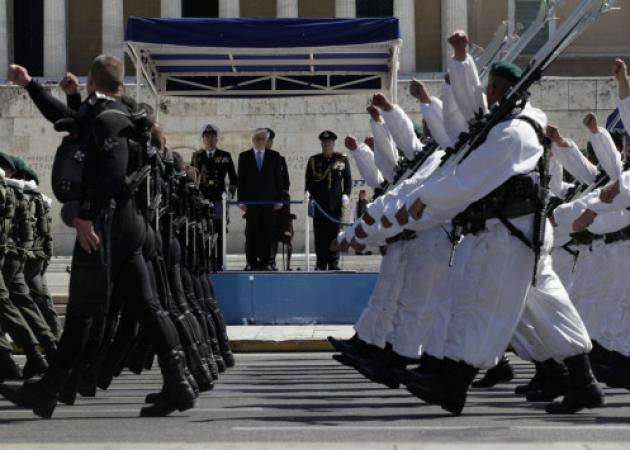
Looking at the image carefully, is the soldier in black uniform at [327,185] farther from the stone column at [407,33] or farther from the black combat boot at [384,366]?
the stone column at [407,33]

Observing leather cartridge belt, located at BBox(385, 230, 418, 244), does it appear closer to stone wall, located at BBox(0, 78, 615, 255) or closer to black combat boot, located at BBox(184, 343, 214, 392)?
black combat boot, located at BBox(184, 343, 214, 392)

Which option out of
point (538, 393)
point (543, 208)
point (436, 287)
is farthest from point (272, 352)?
point (543, 208)

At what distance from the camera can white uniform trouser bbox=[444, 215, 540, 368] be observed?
30.8ft

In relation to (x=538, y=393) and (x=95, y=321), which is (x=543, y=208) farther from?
(x=95, y=321)

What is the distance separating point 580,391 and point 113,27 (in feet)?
150

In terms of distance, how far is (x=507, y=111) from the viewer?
378 inches

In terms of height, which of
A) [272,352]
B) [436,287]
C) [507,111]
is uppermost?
[507,111]

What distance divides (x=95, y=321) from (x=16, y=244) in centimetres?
473

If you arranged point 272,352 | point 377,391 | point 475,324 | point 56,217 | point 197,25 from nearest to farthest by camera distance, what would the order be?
point 475,324
point 377,391
point 272,352
point 197,25
point 56,217

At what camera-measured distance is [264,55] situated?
23078 millimetres

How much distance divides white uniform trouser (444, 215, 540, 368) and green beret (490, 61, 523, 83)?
32.4 inches

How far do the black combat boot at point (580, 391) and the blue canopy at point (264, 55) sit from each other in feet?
40.8

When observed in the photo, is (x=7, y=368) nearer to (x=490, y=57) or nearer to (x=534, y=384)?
(x=534, y=384)

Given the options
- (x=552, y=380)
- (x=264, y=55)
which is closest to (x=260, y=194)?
(x=264, y=55)
